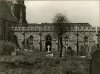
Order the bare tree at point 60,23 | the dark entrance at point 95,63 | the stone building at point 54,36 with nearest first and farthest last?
the dark entrance at point 95,63 → the bare tree at point 60,23 → the stone building at point 54,36

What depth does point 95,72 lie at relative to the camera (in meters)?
13.4

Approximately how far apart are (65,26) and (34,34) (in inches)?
316

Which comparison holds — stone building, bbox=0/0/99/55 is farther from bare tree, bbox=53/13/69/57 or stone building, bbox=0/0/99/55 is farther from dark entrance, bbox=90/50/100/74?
dark entrance, bbox=90/50/100/74

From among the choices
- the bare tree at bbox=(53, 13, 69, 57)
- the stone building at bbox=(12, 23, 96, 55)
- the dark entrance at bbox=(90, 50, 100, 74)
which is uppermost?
the bare tree at bbox=(53, 13, 69, 57)

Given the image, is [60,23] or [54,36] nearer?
[60,23]

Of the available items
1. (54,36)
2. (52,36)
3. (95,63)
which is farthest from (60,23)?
(95,63)

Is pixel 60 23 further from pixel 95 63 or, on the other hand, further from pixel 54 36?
pixel 95 63

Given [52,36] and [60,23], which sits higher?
[60,23]

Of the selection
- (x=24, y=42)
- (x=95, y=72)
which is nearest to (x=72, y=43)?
(x=24, y=42)

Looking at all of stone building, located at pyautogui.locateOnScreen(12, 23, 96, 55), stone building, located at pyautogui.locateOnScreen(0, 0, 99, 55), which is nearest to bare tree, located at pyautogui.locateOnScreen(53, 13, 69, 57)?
stone building, located at pyautogui.locateOnScreen(0, 0, 99, 55)

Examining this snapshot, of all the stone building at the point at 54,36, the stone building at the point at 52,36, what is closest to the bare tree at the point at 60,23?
the stone building at the point at 52,36

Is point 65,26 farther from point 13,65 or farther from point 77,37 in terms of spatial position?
point 13,65

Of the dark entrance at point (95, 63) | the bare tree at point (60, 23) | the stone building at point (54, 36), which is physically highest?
the bare tree at point (60, 23)

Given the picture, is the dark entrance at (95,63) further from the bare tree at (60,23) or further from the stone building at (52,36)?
the stone building at (52,36)
